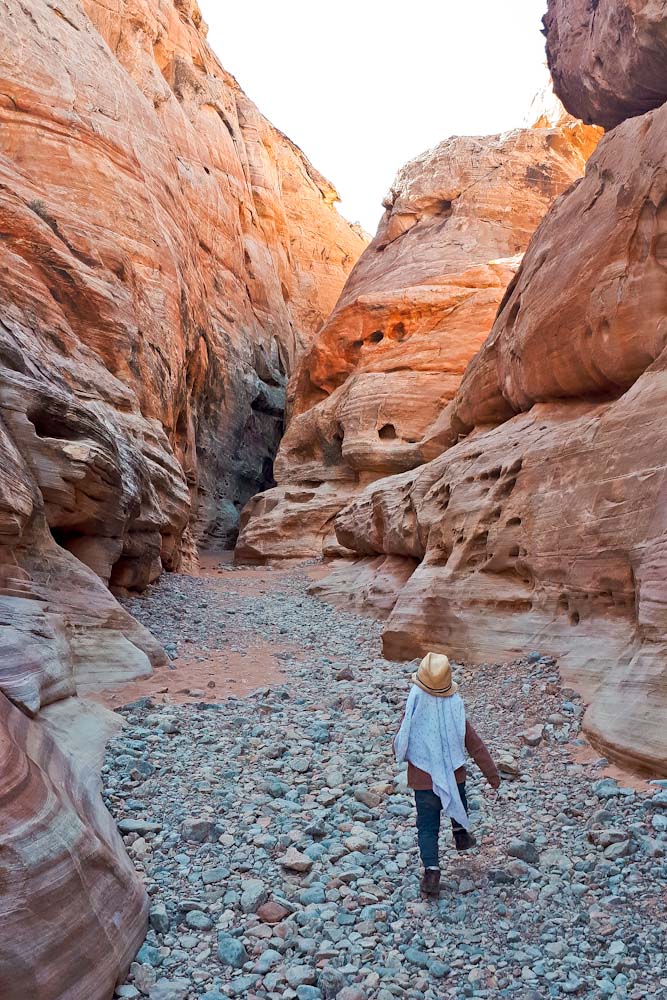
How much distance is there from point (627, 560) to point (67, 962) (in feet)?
22.7

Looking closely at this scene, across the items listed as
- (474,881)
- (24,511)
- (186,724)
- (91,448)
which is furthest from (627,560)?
(91,448)

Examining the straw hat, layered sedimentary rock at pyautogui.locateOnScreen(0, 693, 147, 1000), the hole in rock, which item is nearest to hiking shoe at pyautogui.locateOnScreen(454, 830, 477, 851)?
the straw hat

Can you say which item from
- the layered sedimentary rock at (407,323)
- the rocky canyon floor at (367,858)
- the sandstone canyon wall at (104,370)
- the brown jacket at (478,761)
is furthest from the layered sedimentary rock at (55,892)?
the layered sedimentary rock at (407,323)

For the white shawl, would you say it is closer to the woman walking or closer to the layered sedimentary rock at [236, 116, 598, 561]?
the woman walking

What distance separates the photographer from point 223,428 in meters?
36.0

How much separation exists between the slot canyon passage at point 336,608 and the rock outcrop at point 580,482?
0.19 feet

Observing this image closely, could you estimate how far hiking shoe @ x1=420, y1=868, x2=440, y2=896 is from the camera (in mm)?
4367

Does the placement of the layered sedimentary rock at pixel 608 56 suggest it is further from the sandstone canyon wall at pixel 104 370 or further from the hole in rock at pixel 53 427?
the hole in rock at pixel 53 427

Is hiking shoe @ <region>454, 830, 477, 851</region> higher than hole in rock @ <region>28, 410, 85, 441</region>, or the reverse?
hole in rock @ <region>28, 410, 85, 441</region>

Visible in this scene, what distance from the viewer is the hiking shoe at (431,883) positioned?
4.37 metres

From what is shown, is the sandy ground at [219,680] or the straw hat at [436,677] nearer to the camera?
the straw hat at [436,677]

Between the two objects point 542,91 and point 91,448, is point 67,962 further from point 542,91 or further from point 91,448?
point 542,91

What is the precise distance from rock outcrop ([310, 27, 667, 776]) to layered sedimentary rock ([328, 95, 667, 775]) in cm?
3

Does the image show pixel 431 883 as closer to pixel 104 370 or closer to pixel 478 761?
pixel 478 761
